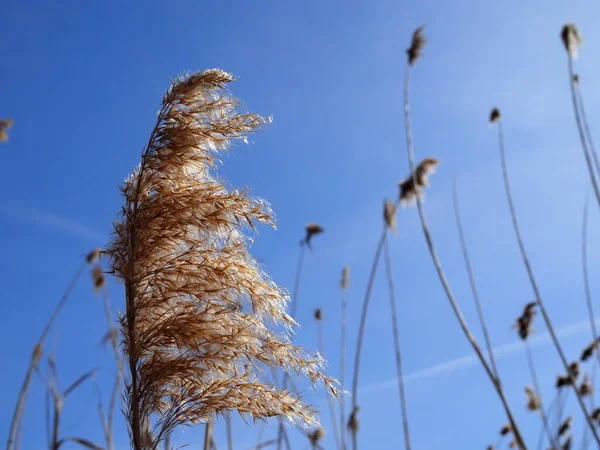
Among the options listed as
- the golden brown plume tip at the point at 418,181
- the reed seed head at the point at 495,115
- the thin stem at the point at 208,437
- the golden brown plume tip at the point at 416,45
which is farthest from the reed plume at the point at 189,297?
the reed seed head at the point at 495,115

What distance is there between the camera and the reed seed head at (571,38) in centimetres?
662

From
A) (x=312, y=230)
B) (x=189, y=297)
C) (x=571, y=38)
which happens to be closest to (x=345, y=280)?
(x=312, y=230)

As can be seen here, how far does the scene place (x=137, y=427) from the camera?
2967 millimetres

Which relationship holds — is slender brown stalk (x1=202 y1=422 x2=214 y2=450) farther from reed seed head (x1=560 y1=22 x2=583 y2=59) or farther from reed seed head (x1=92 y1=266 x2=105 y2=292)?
reed seed head (x1=560 y1=22 x2=583 y2=59)

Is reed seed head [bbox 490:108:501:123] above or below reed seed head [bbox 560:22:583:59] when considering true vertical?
above

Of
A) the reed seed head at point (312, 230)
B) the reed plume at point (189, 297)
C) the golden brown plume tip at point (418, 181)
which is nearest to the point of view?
the reed plume at point (189, 297)

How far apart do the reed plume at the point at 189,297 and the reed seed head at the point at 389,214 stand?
3201 millimetres

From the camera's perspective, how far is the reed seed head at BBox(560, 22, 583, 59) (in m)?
6.62

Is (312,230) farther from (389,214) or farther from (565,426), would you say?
(565,426)

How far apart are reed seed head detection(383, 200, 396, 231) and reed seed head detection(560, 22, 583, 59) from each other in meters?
2.68

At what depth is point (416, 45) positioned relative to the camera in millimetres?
6969

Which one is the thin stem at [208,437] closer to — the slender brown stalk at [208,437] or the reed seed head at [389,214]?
the slender brown stalk at [208,437]

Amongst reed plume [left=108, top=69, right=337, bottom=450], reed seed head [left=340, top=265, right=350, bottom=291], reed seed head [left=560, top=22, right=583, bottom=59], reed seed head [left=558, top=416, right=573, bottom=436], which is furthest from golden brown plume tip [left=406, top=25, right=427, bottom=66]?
reed seed head [left=558, top=416, right=573, bottom=436]

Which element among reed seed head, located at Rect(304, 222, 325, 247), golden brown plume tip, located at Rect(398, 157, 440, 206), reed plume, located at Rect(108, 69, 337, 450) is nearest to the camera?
reed plume, located at Rect(108, 69, 337, 450)
